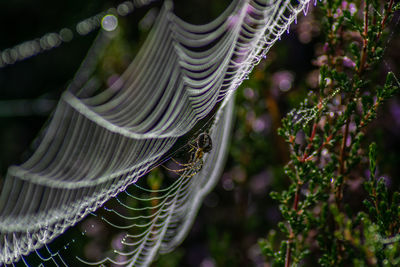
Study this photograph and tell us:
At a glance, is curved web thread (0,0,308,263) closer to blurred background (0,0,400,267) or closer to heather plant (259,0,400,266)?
blurred background (0,0,400,267)

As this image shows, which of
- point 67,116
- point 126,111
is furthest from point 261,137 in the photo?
point 67,116

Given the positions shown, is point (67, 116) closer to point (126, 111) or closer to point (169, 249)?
point (126, 111)

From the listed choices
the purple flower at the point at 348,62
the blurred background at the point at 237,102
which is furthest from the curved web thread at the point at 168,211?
the purple flower at the point at 348,62

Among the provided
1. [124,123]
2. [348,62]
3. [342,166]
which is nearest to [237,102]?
[124,123]

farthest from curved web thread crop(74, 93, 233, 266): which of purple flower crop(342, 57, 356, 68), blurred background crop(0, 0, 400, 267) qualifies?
purple flower crop(342, 57, 356, 68)

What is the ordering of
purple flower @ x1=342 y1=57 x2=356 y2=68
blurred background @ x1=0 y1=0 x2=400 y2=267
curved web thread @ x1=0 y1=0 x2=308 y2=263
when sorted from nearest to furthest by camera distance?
purple flower @ x1=342 y1=57 x2=356 y2=68 < curved web thread @ x1=0 y1=0 x2=308 y2=263 < blurred background @ x1=0 y1=0 x2=400 y2=267

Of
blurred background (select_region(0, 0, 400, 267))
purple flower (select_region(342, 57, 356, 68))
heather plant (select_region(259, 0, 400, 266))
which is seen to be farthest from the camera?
blurred background (select_region(0, 0, 400, 267))

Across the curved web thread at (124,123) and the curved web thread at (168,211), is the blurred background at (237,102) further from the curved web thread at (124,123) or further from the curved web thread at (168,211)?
the curved web thread at (124,123)
